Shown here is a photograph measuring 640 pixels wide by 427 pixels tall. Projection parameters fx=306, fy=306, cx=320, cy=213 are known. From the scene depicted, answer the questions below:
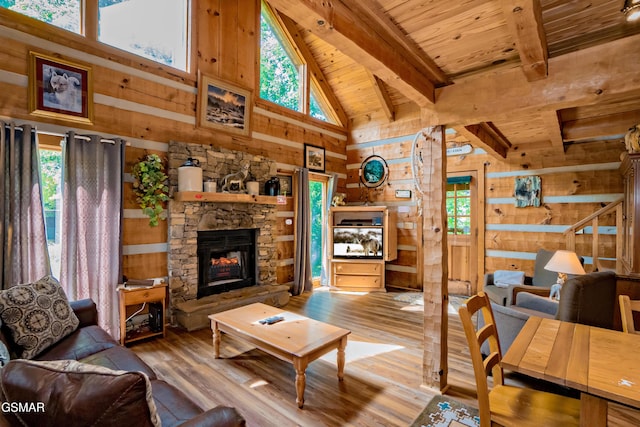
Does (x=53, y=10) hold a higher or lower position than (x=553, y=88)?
higher

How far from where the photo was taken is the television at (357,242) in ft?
18.7

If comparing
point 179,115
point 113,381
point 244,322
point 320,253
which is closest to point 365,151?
point 320,253

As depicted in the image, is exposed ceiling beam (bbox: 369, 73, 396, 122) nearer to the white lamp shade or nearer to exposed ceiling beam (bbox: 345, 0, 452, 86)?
exposed ceiling beam (bbox: 345, 0, 452, 86)

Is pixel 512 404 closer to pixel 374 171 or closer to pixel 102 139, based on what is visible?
pixel 102 139

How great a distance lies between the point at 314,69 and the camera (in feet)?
19.5

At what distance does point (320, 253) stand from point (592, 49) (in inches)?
196

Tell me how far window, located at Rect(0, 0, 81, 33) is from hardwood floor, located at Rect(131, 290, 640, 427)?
345 centimetres

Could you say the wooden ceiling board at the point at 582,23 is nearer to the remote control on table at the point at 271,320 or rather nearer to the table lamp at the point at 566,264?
the table lamp at the point at 566,264

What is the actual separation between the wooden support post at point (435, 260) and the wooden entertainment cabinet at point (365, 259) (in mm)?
3061

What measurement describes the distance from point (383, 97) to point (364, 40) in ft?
14.1

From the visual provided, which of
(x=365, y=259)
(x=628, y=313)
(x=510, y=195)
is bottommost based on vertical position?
(x=365, y=259)

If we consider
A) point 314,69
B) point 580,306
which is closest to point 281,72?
point 314,69

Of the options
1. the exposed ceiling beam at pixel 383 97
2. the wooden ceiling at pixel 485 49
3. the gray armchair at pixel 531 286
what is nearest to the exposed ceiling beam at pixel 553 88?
the wooden ceiling at pixel 485 49

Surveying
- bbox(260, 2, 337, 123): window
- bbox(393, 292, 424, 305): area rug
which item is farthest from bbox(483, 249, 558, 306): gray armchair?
bbox(260, 2, 337, 123): window
